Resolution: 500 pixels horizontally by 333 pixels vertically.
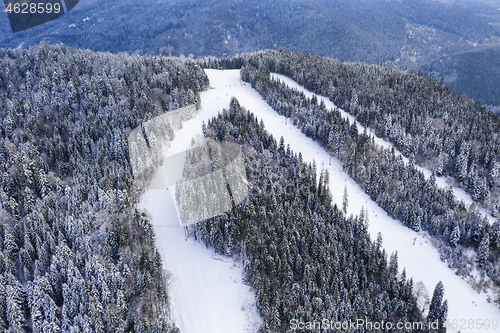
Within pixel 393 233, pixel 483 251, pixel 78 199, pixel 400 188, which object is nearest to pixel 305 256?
pixel 393 233

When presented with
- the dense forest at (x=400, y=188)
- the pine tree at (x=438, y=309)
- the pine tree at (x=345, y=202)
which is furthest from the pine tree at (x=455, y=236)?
the pine tree at (x=345, y=202)

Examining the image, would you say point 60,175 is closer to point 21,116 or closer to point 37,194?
point 37,194

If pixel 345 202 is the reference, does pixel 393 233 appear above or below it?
below

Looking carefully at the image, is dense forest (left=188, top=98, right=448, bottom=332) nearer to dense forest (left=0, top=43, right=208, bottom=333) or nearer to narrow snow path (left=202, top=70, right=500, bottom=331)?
narrow snow path (left=202, top=70, right=500, bottom=331)

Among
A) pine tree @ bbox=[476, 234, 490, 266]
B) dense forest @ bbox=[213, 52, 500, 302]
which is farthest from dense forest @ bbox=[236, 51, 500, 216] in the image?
pine tree @ bbox=[476, 234, 490, 266]

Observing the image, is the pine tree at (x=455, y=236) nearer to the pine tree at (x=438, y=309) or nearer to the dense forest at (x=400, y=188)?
the dense forest at (x=400, y=188)

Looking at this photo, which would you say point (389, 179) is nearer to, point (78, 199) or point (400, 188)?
point (400, 188)
